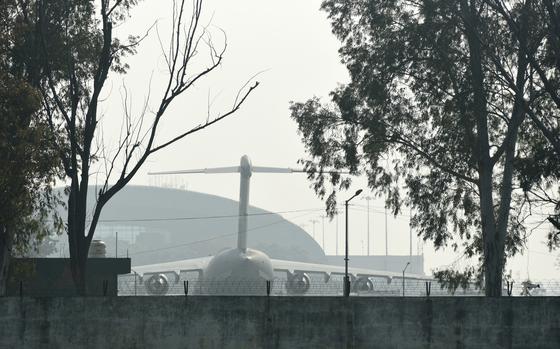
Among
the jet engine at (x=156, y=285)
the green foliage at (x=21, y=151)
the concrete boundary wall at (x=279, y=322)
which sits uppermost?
the green foliage at (x=21, y=151)

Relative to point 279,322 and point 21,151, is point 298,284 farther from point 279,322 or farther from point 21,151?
point 279,322

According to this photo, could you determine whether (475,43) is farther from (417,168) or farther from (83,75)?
(83,75)

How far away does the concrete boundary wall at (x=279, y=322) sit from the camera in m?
24.3

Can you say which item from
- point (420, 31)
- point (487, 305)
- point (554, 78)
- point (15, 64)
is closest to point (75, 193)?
point (15, 64)

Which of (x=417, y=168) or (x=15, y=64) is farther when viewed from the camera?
(x=417, y=168)

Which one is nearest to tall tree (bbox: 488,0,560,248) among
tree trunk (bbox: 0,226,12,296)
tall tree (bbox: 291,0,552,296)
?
tall tree (bbox: 291,0,552,296)

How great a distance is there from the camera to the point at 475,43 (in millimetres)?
35094

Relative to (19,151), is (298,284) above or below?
below

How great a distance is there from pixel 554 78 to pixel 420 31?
5132 mm

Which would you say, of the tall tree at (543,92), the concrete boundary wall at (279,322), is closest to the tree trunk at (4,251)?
the concrete boundary wall at (279,322)

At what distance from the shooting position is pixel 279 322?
80.9 feet

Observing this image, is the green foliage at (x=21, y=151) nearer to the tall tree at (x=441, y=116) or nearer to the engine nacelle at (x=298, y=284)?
the tall tree at (x=441, y=116)

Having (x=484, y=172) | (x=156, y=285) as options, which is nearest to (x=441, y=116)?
(x=484, y=172)

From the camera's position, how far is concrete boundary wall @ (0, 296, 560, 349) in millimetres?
24297
